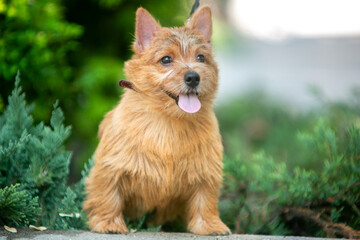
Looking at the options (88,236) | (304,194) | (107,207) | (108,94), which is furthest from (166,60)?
(108,94)

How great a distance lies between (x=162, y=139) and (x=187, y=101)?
41cm

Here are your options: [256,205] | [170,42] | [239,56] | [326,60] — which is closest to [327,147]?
[256,205]

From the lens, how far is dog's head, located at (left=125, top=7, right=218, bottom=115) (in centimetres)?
365

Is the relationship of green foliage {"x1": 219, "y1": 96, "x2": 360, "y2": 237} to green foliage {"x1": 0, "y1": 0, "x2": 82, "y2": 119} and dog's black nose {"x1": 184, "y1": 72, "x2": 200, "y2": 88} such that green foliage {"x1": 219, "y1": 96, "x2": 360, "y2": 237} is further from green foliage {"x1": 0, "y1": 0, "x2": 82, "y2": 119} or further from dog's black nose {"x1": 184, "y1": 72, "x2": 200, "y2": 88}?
green foliage {"x1": 0, "y1": 0, "x2": 82, "y2": 119}

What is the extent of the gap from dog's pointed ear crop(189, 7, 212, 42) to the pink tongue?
0.78 metres

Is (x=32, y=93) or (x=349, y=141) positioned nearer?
(x=349, y=141)

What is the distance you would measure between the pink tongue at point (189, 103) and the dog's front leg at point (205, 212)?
30.9 inches

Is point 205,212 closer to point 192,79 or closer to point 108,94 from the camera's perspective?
point 192,79

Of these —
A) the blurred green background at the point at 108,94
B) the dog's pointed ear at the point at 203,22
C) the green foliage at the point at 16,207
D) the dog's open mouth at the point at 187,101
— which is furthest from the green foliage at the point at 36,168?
the dog's pointed ear at the point at 203,22

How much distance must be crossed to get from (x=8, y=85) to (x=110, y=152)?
1893mm

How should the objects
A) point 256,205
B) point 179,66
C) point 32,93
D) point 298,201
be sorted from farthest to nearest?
point 32,93, point 256,205, point 298,201, point 179,66

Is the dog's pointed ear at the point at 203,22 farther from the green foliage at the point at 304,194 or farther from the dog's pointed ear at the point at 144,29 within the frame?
the green foliage at the point at 304,194

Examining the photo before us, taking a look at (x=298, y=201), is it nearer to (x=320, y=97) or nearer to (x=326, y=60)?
(x=320, y=97)

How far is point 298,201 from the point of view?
4.47 m
